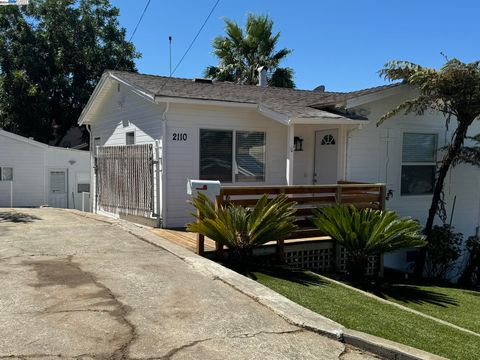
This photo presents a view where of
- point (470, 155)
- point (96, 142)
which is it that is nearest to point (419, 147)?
point (470, 155)

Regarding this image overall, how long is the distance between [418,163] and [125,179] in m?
7.63

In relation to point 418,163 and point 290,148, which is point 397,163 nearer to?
point 418,163

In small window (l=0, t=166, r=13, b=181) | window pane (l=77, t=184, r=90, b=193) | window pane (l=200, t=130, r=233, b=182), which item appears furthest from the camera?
window pane (l=77, t=184, r=90, b=193)

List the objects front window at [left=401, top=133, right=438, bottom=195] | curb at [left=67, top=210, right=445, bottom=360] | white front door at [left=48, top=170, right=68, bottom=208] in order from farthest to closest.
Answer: white front door at [left=48, top=170, right=68, bottom=208] < front window at [left=401, top=133, right=438, bottom=195] < curb at [left=67, top=210, right=445, bottom=360]

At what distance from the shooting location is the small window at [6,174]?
20.5 metres

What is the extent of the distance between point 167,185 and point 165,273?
14.2 ft

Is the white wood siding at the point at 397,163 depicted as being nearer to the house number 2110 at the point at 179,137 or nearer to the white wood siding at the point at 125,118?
the house number 2110 at the point at 179,137

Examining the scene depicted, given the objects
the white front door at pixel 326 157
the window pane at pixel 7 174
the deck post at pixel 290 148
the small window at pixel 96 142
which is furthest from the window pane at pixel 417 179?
the window pane at pixel 7 174

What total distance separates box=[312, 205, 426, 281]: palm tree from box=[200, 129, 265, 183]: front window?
3.54m

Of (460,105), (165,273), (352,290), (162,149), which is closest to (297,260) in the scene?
(352,290)

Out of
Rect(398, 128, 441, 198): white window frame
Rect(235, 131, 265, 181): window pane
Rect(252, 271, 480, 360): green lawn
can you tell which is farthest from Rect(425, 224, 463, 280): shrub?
Rect(252, 271, 480, 360): green lawn

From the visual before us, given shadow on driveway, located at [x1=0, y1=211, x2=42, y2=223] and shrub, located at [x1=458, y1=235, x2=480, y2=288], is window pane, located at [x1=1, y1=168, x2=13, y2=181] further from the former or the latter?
shrub, located at [x1=458, y1=235, x2=480, y2=288]

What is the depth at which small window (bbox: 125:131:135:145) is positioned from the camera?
41.1ft

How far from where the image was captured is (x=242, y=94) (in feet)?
Result: 40.7
